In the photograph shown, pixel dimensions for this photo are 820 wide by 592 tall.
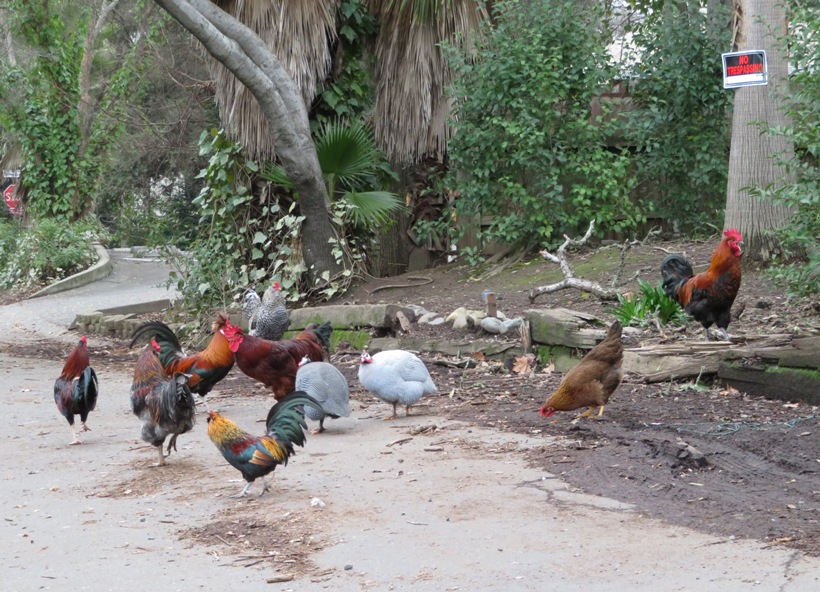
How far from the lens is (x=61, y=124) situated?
27609mm

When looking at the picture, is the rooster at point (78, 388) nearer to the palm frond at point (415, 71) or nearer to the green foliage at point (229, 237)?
the green foliage at point (229, 237)

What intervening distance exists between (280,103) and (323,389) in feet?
20.6

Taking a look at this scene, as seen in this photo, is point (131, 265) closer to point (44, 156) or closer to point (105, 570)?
point (44, 156)

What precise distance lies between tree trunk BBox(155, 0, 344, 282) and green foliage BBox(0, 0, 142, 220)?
1461cm

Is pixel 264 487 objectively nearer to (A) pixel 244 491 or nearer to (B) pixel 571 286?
(A) pixel 244 491

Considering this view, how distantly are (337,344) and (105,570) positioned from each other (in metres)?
7.22

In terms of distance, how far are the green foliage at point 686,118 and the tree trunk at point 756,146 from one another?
1867 mm

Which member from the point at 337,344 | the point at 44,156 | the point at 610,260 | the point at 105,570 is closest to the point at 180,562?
the point at 105,570

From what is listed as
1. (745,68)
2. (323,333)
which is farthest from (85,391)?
(745,68)

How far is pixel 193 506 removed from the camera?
625 centimetres

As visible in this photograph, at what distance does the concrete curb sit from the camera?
24156mm

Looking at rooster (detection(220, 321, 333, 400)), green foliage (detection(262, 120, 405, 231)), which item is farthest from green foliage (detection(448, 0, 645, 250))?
rooster (detection(220, 321, 333, 400))

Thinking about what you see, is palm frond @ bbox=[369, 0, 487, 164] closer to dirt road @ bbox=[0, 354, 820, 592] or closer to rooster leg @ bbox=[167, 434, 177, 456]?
dirt road @ bbox=[0, 354, 820, 592]

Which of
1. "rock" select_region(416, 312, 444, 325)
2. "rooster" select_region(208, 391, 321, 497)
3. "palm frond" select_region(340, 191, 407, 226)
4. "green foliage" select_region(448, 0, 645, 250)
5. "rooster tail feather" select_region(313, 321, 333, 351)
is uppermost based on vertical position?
"green foliage" select_region(448, 0, 645, 250)
